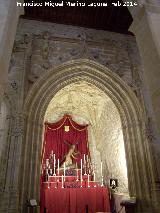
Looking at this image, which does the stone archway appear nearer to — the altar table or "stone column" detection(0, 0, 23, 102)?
the altar table

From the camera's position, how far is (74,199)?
6371mm

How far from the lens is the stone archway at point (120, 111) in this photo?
5512 millimetres

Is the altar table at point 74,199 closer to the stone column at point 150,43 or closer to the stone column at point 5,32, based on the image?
the stone column at point 150,43

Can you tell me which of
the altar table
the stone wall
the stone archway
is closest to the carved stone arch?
the stone wall

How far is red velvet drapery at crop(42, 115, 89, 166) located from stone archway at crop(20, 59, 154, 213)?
4152 millimetres

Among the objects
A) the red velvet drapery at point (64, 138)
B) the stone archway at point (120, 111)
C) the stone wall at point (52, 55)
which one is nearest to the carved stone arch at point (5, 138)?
the stone wall at point (52, 55)

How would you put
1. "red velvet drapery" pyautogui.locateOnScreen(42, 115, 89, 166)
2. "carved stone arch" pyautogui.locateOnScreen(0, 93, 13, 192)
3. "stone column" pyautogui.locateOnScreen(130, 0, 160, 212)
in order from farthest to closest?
1. "red velvet drapery" pyautogui.locateOnScreen(42, 115, 89, 166)
2. "carved stone arch" pyautogui.locateOnScreen(0, 93, 13, 192)
3. "stone column" pyautogui.locateOnScreen(130, 0, 160, 212)

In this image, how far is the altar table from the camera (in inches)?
240

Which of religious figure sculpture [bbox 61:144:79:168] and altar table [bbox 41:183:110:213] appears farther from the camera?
religious figure sculpture [bbox 61:144:79:168]

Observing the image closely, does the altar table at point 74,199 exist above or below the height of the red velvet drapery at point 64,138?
below

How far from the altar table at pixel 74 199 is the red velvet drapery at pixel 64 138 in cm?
376

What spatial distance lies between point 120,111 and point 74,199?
131 inches

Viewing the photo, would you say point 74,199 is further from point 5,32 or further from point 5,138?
point 5,32

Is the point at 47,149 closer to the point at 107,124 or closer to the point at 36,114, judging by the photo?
the point at 107,124
